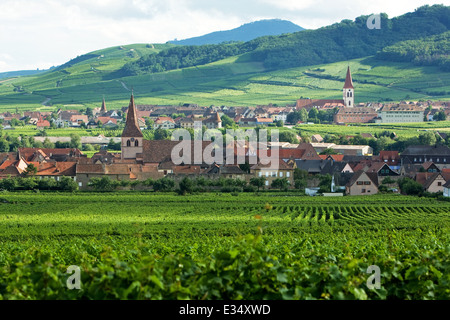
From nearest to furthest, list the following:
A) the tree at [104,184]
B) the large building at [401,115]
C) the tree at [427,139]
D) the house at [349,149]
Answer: the tree at [104,184], the tree at [427,139], the house at [349,149], the large building at [401,115]

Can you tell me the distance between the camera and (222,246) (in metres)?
22.0

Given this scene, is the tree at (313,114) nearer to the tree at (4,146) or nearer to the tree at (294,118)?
the tree at (294,118)

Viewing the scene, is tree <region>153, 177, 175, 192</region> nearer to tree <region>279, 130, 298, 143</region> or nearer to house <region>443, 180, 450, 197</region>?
house <region>443, 180, 450, 197</region>

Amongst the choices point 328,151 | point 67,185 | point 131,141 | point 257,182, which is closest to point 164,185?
point 257,182

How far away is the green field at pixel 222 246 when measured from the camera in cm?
1041

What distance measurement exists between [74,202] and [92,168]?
51.6 feet

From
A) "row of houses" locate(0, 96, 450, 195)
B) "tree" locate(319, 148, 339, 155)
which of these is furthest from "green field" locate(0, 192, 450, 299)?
"tree" locate(319, 148, 339, 155)

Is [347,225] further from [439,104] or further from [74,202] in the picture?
[439,104]

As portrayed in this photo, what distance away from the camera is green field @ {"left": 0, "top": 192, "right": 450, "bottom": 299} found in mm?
10414

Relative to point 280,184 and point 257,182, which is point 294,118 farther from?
point 257,182

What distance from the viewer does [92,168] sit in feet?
270
